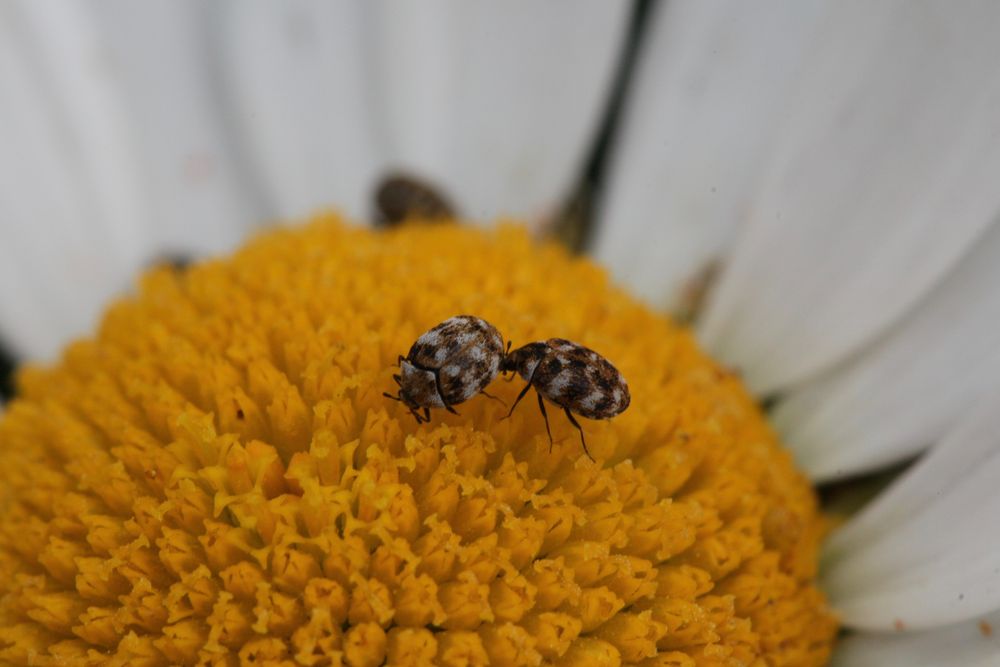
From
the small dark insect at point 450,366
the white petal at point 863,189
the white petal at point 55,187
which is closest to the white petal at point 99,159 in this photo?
the white petal at point 55,187

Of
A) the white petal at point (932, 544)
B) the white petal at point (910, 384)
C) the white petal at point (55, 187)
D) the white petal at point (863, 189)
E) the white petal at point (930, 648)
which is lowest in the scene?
the white petal at point (930, 648)

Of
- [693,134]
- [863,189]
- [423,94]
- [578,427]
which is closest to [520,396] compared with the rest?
[578,427]

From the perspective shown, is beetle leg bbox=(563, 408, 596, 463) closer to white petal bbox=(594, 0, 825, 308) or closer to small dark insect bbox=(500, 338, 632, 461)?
small dark insect bbox=(500, 338, 632, 461)

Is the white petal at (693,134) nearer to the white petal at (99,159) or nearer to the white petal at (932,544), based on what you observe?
the white petal at (932,544)

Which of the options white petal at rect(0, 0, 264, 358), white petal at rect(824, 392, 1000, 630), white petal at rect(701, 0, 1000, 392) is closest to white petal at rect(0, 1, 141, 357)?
white petal at rect(0, 0, 264, 358)

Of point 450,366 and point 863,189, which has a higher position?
point 863,189

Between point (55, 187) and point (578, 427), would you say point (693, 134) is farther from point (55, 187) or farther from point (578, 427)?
point (55, 187)

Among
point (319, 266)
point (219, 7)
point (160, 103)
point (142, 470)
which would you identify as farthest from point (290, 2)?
point (142, 470)
